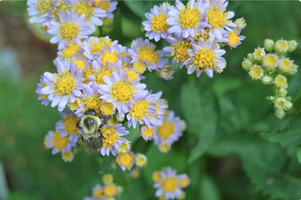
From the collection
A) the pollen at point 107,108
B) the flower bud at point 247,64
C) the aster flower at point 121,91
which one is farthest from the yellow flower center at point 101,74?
the flower bud at point 247,64

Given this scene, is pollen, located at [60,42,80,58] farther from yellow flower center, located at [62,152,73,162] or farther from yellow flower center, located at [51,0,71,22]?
yellow flower center, located at [62,152,73,162]

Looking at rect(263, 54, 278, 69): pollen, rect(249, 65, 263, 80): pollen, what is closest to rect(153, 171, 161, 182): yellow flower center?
rect(249, 65, 263, 80): pollen

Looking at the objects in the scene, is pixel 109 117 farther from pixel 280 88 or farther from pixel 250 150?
pixel 250 150

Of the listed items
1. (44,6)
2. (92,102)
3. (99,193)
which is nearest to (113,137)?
(92,102)

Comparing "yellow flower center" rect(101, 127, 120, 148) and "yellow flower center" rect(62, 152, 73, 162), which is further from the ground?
"yellow flower center" rect(101, 127, 120, 148)

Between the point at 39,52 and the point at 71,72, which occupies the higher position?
the point at 71,72

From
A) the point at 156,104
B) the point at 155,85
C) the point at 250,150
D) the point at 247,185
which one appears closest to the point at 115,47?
the point at 156,104

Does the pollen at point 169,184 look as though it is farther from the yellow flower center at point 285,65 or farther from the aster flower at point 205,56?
the yellow flower center at point 285,65
